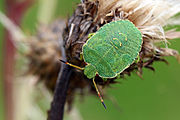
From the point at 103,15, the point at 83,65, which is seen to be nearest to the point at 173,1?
the point at 103,15

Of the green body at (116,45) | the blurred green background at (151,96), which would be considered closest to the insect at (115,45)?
the green body at (116,45)

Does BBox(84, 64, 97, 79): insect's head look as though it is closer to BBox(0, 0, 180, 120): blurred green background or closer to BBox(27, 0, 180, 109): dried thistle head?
BBox(27, 0, 180, 109): dried thistle head

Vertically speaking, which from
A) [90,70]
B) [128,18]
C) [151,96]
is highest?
[128,18]

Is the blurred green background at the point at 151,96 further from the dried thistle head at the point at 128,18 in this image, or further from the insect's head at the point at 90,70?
the insect's head at the point at 90,70

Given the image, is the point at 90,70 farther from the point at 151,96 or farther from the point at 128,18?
the point at 151,96

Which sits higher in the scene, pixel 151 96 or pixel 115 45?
pixel 115 45

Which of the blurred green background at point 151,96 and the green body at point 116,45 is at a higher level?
the green body at point 116,45

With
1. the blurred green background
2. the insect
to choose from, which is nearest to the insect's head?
the insect

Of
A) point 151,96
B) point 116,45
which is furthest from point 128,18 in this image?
point 151,96

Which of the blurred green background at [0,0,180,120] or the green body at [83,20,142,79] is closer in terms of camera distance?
the green body at [83,20,142,79]
